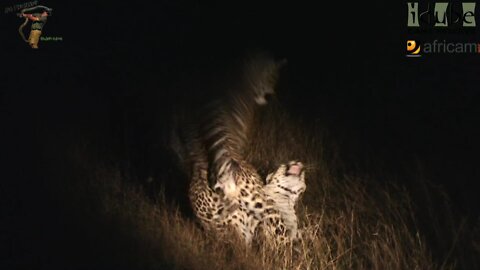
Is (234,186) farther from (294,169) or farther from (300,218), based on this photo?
(300,218)

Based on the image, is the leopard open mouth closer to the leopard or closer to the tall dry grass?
the leopard

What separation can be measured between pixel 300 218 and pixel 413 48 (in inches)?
73.1

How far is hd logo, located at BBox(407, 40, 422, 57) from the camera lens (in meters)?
6.99

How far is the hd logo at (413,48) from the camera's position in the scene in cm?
699

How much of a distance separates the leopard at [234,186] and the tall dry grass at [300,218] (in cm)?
13

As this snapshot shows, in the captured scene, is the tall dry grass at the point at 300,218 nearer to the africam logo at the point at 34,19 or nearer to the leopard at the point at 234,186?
the leopard at the point at 234,186

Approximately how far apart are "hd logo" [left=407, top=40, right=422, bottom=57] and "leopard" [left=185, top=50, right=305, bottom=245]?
69.8 inches

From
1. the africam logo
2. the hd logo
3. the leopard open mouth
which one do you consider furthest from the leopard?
the africam logo

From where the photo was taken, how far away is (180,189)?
7.14m

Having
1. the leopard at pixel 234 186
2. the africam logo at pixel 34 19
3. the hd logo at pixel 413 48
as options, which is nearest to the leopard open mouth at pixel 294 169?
the leopard at pixel 234 186

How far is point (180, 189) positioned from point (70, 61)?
77.8 inches

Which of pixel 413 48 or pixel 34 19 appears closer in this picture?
pixel 413 48

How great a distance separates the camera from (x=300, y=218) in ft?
21.1

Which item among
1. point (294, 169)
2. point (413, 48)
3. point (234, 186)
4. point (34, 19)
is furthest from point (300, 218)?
point (34, 19)
